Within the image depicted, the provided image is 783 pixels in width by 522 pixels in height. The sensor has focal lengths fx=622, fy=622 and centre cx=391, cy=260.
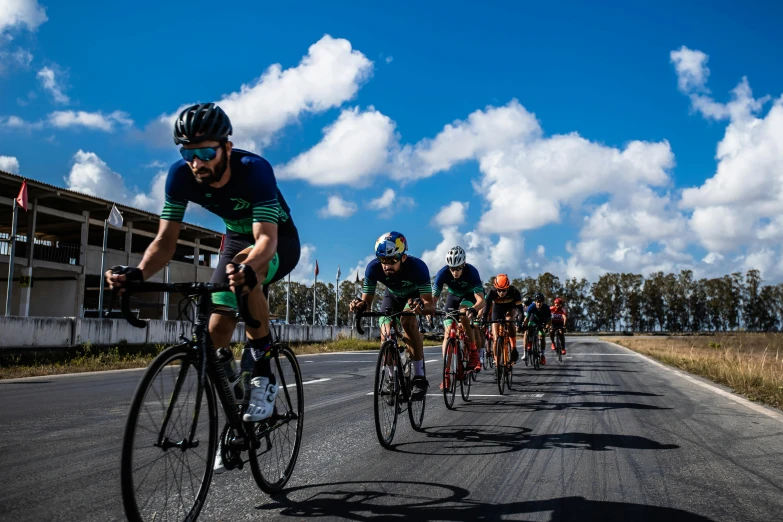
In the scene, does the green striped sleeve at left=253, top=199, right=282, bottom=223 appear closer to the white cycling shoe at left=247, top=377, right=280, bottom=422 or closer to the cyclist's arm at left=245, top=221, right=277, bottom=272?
the cyclist's arm at left=245, top=221, right=277, bottom=272

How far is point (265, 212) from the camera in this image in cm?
354

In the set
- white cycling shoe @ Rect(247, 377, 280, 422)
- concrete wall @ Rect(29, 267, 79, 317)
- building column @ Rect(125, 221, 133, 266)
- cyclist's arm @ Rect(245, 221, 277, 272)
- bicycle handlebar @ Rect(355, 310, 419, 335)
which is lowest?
white cycling shoe @ Rect(247, 377, 280, 422)

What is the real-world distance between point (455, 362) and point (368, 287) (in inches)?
84.4

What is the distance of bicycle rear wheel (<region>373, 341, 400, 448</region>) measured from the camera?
535cm

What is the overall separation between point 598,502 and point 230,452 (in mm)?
2209

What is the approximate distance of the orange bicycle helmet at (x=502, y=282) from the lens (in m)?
12.3

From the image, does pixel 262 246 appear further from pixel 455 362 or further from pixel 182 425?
pixel 455 362

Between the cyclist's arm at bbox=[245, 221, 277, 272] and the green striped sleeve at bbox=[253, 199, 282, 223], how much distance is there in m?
0.02

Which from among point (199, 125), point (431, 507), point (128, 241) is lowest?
point (431, 507)

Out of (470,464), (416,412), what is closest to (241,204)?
(470,464)

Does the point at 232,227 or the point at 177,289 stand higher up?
the point at 232,227

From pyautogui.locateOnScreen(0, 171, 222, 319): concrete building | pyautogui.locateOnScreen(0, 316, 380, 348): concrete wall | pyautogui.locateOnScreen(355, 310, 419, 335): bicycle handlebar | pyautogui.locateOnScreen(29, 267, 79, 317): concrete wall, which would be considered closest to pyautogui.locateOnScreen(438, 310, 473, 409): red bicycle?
pyautogui.locateOnScreen(355, 310, 419, 335): bicycle handlebar

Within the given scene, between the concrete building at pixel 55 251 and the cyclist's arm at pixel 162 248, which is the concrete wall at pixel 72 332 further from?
the concrete building at pixel 55 251

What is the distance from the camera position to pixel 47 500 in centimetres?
355
